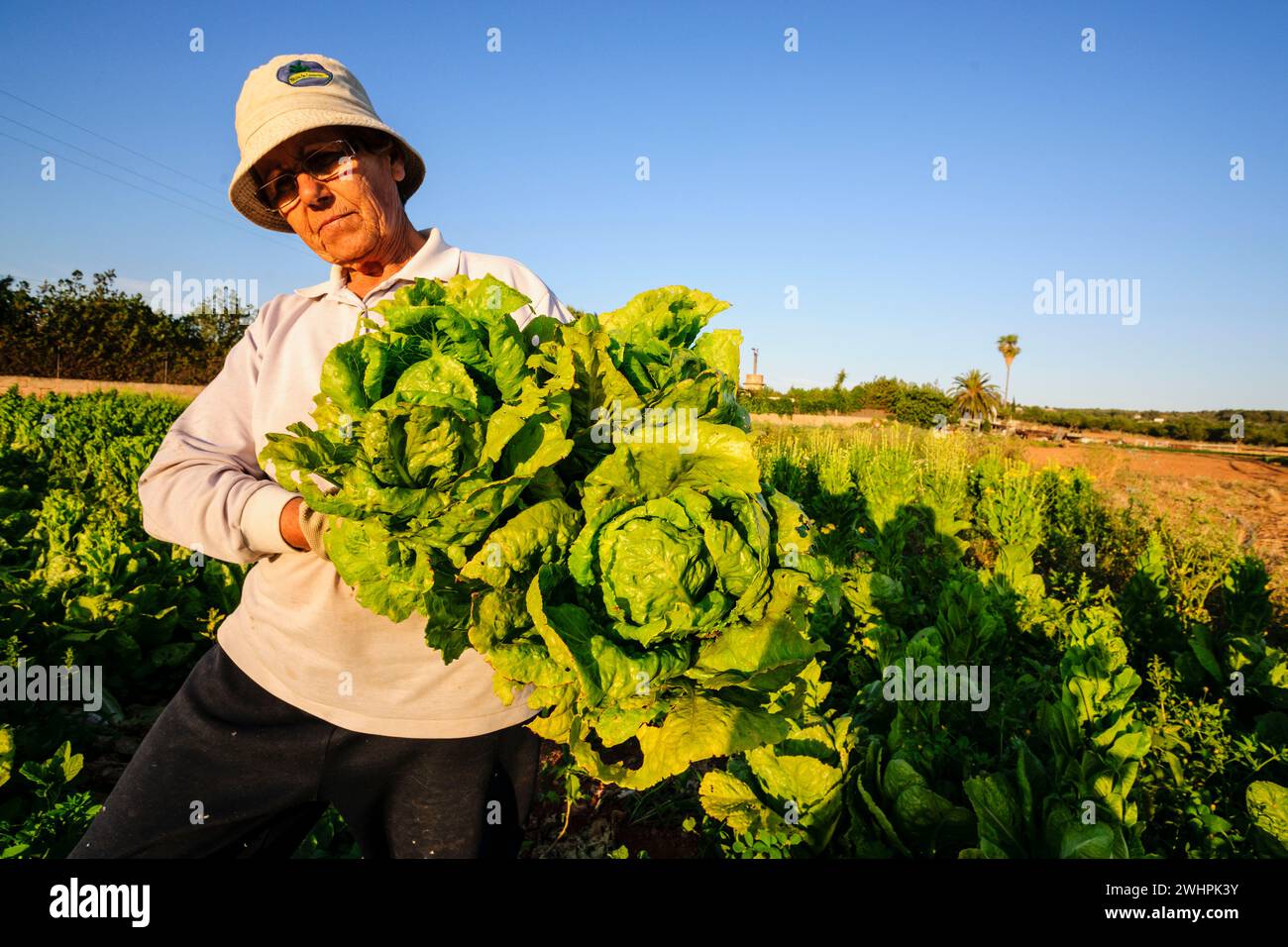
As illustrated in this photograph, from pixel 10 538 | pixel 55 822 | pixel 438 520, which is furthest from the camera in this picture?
pixel 10 538

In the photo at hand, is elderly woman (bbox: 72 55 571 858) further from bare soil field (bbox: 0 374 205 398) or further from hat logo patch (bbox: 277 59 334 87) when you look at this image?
bare soil field (bbox: 0 374 205 398)

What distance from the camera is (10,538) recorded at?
7.98m

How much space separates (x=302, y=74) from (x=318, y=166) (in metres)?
0.29

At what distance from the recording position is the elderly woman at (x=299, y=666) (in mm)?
1966

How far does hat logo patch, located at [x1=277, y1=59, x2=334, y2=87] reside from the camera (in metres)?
2.15

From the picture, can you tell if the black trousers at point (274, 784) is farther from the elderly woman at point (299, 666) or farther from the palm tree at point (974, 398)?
the palm tree at point (974, 398)

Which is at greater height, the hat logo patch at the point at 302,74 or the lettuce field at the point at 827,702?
the hat logo patch at the point at 302,74

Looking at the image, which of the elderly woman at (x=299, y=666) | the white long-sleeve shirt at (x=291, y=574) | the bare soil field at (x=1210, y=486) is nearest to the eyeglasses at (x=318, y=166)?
the elderly woman at (x=299, y=666)

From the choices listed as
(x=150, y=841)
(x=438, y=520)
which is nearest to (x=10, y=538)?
(x=150, y=841)

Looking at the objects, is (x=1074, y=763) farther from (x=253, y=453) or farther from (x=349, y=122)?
(x=349, y=122)

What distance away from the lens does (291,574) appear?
2.04 metres
